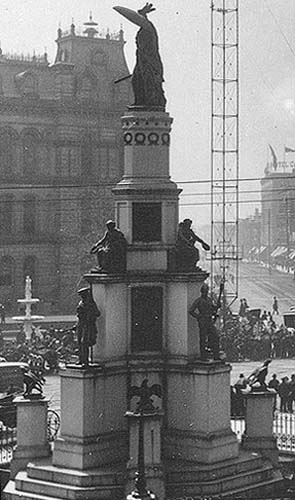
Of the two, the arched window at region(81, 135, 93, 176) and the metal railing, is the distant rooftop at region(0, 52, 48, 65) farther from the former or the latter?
the metal railing

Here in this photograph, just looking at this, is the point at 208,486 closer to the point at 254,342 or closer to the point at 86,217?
the point at 254,342

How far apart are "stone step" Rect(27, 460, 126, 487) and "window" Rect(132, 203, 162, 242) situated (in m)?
4.66

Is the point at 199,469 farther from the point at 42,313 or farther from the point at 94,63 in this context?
the point at 94,63

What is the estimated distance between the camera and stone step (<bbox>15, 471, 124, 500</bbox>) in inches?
846

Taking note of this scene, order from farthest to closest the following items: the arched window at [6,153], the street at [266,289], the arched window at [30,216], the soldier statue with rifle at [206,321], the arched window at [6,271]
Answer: the street at [266,289], the arched window at [30,216], the arched window at [6,153], the arched window at [6,271], the soldier statue with rifle at [206,321]

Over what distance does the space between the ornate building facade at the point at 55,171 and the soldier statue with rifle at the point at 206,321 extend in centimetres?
5171

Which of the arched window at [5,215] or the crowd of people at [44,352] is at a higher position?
the arched window at [5,215]

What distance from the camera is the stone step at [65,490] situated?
70.5 feet

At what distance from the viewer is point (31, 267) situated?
76688 mm

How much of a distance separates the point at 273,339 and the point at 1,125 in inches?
1284

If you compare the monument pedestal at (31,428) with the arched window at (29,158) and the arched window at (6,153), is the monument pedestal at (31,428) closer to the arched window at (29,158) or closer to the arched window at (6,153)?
the arched window at (6,153)

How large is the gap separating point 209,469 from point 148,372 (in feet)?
7.69

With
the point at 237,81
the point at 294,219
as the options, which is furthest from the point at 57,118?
the point at 294,219

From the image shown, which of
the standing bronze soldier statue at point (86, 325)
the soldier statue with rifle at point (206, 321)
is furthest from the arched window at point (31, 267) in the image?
the soldier statue with rifle at point (206, 321)
